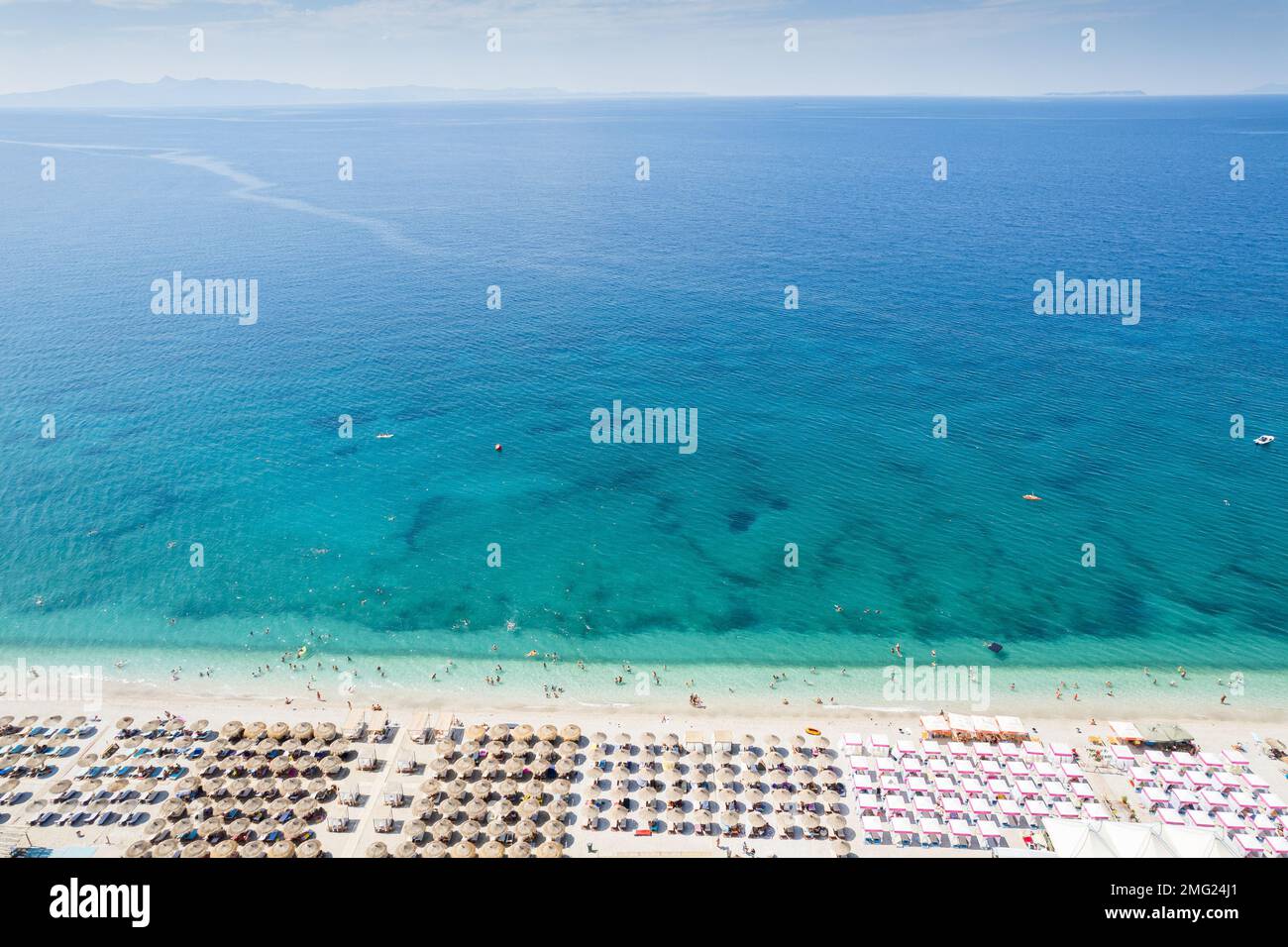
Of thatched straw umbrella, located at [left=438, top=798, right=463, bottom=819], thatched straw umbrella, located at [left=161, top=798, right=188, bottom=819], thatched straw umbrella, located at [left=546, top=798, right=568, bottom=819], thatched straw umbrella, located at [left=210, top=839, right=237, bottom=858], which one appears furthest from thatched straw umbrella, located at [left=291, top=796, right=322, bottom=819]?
thatched straw umbrella, located at [left=546, top=798, right=568, bottom=819]

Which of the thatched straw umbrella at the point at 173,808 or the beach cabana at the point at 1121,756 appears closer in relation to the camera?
the thatched straw umbrella at the point at 173,808

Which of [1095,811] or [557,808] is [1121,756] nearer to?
[1095,811]

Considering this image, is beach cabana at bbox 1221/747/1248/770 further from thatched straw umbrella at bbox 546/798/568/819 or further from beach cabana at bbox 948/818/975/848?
thatched straw umbrella at bbox 546/798/568/819

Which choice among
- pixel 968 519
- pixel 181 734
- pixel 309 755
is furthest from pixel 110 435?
pixel 968 519

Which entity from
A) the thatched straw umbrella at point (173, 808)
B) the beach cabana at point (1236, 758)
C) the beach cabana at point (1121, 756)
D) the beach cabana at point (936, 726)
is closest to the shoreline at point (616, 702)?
the beach cabana at point (936, 726)

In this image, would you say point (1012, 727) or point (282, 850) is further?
point (1012, 727)

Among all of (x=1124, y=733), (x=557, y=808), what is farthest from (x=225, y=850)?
(x=1124, y=733)

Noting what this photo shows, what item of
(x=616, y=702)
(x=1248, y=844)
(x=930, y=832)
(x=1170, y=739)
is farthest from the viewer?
(x=616, y=702)

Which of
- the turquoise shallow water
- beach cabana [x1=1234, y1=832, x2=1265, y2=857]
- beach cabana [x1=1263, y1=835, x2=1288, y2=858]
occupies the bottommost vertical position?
beach cabana [x1=1234, y1=832, x2=1265, y2=857]

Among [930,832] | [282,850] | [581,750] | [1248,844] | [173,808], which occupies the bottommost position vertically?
[1248,844]

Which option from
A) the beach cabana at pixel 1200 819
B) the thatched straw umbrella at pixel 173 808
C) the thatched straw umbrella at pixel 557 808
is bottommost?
the beach cabana at pixel 1200 819

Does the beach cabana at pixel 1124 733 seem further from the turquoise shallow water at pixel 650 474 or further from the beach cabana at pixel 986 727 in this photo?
the turquoise shallow water at pixel 650 474
